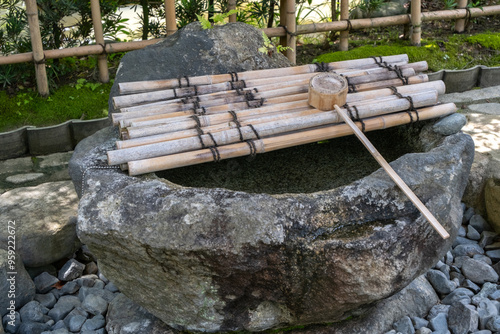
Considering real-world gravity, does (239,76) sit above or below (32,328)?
above

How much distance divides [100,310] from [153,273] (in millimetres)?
1029

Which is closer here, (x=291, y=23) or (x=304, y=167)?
(x=304, y=167)

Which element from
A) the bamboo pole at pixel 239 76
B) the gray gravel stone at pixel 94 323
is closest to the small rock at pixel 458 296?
the bamboo pole at pixel 239 76

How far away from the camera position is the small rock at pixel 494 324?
3.10 meters

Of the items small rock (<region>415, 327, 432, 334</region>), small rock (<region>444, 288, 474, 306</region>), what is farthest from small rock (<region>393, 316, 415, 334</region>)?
small rock (<region>444, 288, 474, 306</region>)

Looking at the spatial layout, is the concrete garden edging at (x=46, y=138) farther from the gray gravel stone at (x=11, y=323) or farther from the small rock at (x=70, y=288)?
the gray gravel stone at (x=11, y=323)

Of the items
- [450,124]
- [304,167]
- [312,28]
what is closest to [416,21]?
[312,28]

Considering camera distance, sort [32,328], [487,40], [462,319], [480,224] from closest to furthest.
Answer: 1. [462,319]
2. [32,328]
3. [480,224]
4. [487,40]

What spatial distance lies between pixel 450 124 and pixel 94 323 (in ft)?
7.81

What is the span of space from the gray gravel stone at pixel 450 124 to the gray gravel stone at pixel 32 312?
102 inches

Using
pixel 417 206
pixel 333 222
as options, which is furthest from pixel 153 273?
pixel 417 206

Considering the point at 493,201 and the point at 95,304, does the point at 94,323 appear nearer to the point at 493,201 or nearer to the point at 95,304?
the point at 95,304

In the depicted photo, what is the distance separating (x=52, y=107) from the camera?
5.46 m

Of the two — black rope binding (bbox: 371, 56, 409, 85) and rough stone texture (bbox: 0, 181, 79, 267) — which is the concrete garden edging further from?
black rope binding (bbox: 371, 56, 409, 85)
